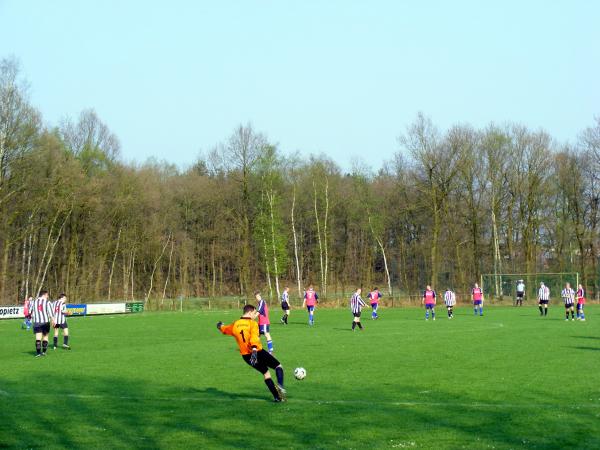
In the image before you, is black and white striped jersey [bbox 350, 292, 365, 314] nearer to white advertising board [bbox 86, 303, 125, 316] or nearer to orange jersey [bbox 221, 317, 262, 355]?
orange jersey [bbox 221, 317, 262, 355]

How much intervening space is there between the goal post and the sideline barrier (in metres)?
29.2

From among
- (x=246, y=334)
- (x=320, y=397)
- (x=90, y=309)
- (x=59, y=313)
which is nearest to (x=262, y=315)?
(x=59, y=313)

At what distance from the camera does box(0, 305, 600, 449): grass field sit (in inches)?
428

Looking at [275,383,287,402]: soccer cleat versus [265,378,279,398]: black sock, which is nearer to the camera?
[265,378,279,398]: black sock

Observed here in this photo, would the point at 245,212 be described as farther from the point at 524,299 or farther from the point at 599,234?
the point at 599,234

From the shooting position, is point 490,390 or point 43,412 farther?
point 490,390

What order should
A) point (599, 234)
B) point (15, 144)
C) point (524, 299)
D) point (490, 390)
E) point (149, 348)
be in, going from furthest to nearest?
point (599, 234) → point (524, 299) → point (15, 144) → point (149, 348) → point (490, 390)

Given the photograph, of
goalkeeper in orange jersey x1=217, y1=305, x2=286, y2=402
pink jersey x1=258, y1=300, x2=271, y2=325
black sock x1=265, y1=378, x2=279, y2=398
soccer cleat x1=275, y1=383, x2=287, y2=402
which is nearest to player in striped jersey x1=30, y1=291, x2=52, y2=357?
pink jersey x1=258, y1=300, x2=271, y2=325

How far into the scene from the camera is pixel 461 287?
72375 millimetres

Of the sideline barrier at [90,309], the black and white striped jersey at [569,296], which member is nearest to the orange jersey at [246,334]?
the black and white striped jersey at [569,296]

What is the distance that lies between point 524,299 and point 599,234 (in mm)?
13479

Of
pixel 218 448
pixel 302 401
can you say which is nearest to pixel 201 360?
pixel 302 401

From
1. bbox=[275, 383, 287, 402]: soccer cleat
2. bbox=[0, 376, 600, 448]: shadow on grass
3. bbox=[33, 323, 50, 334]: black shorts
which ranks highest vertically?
bbox=[33, 323, 50, 334]: black shorts

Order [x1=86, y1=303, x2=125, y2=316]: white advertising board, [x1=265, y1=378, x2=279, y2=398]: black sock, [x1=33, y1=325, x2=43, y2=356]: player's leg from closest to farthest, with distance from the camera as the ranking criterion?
[x1=265, y1=378, x2=279, y2=398]: black sock < [x1=33, y1=325, x2=43, y2=356]: player's leg < [x1=86, y1=303, x2=125, y2=316]: white advertising board
